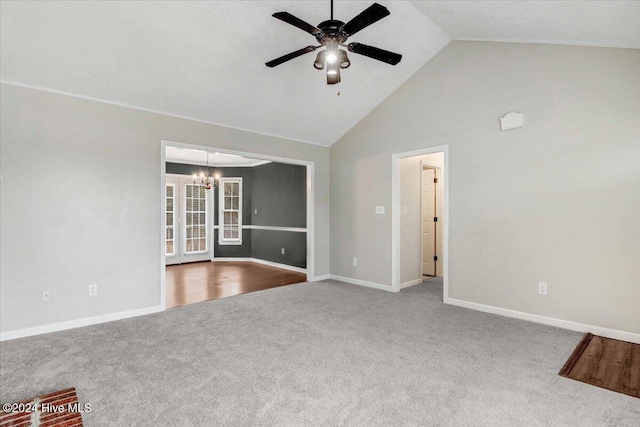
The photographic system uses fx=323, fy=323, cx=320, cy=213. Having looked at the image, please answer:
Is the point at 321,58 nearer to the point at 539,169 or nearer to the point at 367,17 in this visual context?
the point at 367,17

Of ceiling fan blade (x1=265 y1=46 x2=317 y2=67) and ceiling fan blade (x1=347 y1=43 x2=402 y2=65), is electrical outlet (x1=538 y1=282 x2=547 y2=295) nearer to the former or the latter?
ceiling fan blade (x1=347 y1=43 x2=402 y2=65)

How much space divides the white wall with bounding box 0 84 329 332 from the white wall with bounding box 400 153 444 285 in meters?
3.34

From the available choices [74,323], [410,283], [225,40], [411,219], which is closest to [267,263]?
[410,283]

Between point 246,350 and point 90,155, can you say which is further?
point 90,155

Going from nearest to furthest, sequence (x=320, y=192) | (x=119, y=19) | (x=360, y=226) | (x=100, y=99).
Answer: (x=119, y=19) → (x=100, y=99) → (x=360, y=226) → (x=320, y=192)

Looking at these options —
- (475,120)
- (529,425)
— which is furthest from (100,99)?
(529,425)

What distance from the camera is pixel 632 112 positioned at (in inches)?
121

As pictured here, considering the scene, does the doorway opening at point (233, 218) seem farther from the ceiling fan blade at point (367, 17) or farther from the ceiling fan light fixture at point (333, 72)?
the ceiling fan blade at point (367, 17)

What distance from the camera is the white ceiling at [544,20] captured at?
264cm

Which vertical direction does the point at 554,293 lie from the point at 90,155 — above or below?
below

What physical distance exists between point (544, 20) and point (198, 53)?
3412mm

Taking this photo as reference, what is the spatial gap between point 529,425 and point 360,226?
385cm

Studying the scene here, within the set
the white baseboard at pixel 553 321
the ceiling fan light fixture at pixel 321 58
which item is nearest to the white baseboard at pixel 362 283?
the white baseboard at pixel 553 321

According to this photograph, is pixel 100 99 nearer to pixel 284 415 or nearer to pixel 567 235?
pixel 284 415
